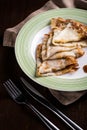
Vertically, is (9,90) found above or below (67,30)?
below

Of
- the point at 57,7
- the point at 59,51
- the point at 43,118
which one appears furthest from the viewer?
the point at 57,7

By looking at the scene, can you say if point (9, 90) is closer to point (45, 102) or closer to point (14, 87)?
point (14, 87)

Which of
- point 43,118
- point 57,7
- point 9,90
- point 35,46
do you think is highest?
point 57,7

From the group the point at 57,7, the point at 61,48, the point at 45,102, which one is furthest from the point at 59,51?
the point at 57,7

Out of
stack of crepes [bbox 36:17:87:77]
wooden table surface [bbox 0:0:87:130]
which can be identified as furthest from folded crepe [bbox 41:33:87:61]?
wooden table surface [bbox 0:0:87:130]

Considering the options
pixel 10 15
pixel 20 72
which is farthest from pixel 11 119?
pixel 10 15

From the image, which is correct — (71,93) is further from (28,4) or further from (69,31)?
(28,4)
